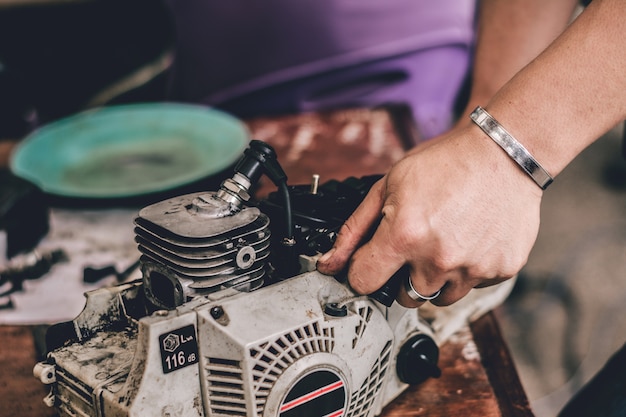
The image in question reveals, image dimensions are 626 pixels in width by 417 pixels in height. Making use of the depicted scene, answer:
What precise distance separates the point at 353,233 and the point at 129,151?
786 mm

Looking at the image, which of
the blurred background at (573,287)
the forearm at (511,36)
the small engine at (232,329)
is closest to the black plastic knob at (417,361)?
the small engine at (232,329)

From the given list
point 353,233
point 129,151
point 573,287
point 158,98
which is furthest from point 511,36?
point 573,287

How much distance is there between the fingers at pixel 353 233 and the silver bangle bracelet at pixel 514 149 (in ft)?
0.40

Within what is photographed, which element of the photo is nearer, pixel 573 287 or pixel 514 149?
pixel 514 149

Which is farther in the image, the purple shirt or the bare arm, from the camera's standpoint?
the purple shirt

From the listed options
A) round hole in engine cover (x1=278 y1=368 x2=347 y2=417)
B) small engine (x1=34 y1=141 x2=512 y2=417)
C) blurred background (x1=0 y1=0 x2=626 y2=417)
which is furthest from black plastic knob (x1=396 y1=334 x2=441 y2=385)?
blurred background (x1=0 y1=0 x2=626 y2=417)

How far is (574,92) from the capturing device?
0.59 metres

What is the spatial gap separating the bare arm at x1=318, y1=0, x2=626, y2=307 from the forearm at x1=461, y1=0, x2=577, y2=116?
1.42ft

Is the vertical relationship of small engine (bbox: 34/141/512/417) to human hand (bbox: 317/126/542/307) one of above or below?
above

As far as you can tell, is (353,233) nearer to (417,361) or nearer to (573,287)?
(417,361)

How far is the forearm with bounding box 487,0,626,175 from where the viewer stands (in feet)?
1.93

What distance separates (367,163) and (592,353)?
1062 millimetres

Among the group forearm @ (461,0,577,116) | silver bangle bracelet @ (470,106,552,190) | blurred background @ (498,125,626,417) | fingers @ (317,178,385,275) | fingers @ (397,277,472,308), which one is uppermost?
fingers @ (317,178,385,275)

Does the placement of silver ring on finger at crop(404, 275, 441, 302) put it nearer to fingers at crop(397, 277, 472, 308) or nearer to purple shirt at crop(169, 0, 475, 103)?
fingers at crop(397, 277, 472, 308)
